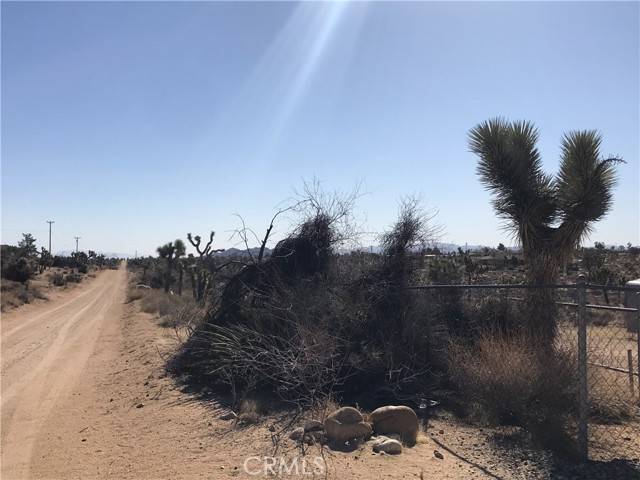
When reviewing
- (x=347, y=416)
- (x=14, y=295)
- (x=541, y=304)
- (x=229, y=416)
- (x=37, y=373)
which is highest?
(x=541, y=304)

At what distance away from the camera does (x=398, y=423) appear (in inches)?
245

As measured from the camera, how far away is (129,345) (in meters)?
14.8

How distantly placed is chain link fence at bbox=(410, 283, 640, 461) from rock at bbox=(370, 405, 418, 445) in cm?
148

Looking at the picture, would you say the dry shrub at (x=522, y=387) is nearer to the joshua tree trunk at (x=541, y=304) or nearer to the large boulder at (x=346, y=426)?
the joshua tree trunk at (x=541, y=304)

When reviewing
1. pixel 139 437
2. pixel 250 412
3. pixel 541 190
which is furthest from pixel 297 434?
pixel 541 190

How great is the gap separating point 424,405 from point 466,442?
4.37 ft

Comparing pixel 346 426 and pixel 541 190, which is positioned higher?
pixel 541 190

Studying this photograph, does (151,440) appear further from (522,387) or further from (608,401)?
(608,401)

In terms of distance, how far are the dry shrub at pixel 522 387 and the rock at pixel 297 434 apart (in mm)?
2375

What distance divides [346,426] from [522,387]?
2380 mm

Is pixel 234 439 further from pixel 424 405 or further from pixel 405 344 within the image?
pixel 405 344

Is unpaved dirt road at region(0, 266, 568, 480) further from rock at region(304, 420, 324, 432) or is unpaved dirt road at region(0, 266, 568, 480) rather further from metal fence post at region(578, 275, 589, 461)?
metal fence post at region(578, 275, 589, 461)

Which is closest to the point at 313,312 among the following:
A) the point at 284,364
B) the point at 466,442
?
the point at 284,364

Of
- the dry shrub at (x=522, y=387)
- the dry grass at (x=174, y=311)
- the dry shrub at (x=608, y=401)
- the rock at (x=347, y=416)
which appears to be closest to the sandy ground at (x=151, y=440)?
the rock at (x=347, y=416)
